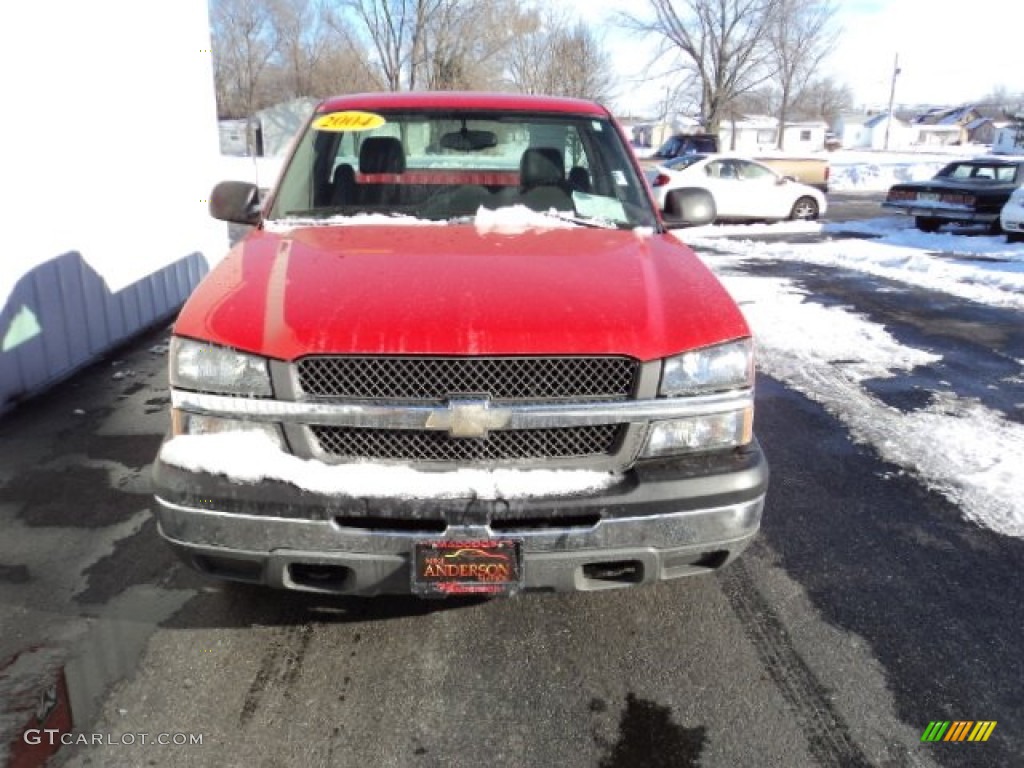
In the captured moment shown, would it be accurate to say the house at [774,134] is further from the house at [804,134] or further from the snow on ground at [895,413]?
the snow on ground at [895,413]

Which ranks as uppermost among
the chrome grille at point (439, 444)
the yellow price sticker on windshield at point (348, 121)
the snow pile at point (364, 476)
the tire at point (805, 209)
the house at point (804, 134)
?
the house at point (804, 134)

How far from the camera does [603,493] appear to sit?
7.78 ft

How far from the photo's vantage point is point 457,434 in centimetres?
239

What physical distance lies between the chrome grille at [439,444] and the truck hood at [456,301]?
252 millimetres

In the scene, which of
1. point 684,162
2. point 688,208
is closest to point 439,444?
point 688,208

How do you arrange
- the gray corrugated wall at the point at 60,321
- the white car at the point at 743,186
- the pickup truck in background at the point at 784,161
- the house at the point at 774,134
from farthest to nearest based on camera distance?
the house at the point at 774,134 → the pickup truck in background at the point at 784,161 → the white car at the point at 743,186 → the gray corrugated wall at the point at 60,321

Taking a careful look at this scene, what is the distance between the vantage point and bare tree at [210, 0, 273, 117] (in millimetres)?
49906

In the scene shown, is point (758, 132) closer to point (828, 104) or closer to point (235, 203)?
point (828, 104)

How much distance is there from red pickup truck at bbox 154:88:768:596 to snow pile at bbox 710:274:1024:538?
2.18 metres

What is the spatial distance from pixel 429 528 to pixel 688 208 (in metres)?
2.52

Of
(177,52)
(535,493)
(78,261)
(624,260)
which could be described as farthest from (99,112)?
(535,493)

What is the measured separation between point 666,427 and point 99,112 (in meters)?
6.05

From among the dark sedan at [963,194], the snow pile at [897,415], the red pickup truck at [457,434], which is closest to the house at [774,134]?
the dark sedan at [963,194]

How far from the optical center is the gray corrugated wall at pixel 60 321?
17.5ft
